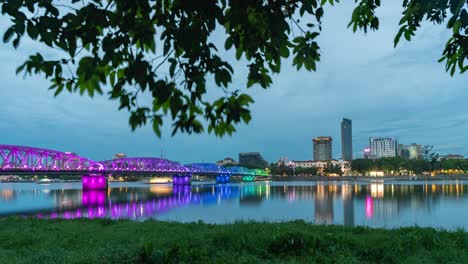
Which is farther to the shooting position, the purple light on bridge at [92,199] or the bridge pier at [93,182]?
the bridge pier at [93,182]

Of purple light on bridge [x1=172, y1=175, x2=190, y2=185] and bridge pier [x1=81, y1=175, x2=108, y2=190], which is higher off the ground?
bridge pier [x1=81, y1=175, x2=108, y2=190]

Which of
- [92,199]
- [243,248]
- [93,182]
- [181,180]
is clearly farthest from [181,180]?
[243,248]

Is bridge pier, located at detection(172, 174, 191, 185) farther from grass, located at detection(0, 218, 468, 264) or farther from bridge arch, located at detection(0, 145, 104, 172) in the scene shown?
grass, located at detection(0, 218, 468, 264)

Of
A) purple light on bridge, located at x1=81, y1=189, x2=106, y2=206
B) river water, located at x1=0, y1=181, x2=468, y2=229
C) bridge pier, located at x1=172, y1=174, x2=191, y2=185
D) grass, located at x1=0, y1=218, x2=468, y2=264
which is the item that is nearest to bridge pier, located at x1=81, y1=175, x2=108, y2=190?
purple light on bridge, located at x1=81, y1=189, x2=106, y2=206

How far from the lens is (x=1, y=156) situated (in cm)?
9756

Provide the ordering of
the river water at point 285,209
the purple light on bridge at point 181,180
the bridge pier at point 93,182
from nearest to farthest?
the river water at point 285,209 → the bridge pier at point 93,182 → the purple light on bridge at point 181,180

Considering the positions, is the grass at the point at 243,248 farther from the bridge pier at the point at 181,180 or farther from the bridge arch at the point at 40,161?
the bridge pier at the point at 181,180

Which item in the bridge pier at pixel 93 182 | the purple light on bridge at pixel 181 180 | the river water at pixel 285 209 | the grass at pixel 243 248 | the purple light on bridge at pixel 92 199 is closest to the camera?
the grass at pixel 243 248

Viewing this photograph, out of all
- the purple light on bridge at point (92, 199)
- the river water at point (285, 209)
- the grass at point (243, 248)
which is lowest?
the purple light on bridge at point (92, 199)

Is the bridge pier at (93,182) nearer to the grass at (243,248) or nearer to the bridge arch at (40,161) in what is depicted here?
the bridge arch at (40,161)

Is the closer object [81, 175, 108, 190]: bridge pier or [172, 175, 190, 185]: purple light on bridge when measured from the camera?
[81, 175, 108, 190]: bridge pier

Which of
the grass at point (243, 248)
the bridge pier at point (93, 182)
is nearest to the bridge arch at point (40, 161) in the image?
the bridge pier at point (93, 182)

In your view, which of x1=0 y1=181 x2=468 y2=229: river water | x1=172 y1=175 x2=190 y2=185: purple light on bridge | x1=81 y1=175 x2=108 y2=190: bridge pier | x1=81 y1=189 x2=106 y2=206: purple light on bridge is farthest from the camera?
x1=172 y1=175 x2=190 y2=185: purple light on bridge

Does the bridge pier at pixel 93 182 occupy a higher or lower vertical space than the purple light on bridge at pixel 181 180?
higher
